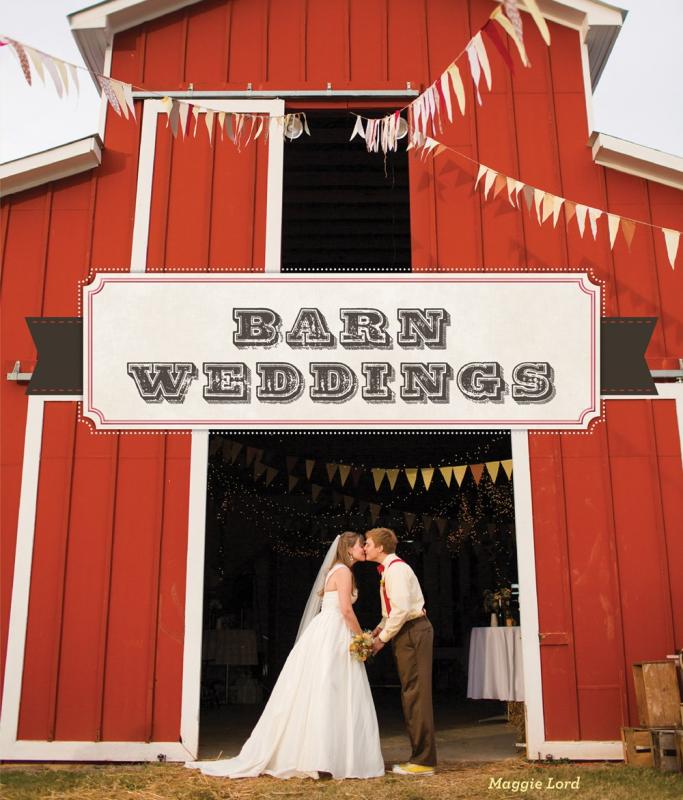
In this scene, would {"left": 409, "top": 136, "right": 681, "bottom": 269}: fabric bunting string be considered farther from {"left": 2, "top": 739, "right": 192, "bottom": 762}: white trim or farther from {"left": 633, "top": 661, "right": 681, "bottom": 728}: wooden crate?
{"left": 2, "top": 739, "right": 192, "bottom": 762}: white trim

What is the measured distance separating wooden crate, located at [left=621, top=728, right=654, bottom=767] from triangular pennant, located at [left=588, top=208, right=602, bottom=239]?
14.4 feet

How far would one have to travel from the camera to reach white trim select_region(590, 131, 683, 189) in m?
8.06

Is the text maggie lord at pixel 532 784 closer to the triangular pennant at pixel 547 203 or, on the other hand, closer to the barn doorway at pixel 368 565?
the barn doorway at pixel 368 565

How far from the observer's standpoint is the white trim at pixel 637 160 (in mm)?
8062

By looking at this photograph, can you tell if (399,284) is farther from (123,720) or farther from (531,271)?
(123,720)

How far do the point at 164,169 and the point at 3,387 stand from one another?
2.67 m

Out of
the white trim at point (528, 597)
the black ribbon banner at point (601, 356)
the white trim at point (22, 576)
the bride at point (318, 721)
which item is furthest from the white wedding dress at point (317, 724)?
the black ribbon banner at point (601, 356)

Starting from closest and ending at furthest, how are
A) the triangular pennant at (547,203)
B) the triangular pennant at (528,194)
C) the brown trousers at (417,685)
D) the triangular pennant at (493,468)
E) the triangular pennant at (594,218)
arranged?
the brown trousers at (417,685) < the triangular pennant at (594,218) < the triangular pennant at (547,203) < the triangular pennant at (528,194) < the triangular pennant at (493,468)

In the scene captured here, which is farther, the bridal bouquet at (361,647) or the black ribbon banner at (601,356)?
the black ribbon banner at (601,356)

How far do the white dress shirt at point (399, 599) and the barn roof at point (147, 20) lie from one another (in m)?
4.57

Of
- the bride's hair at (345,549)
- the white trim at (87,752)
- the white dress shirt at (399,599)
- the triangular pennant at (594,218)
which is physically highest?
the triangular pennant at (594,218)

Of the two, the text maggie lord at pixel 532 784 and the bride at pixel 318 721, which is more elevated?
the bride at pixel 318 721

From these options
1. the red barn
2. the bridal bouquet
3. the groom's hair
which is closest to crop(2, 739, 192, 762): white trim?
the red barn

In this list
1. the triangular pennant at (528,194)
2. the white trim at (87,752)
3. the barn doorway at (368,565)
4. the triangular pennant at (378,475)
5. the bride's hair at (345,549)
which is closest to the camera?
the white trim at (87,752)
